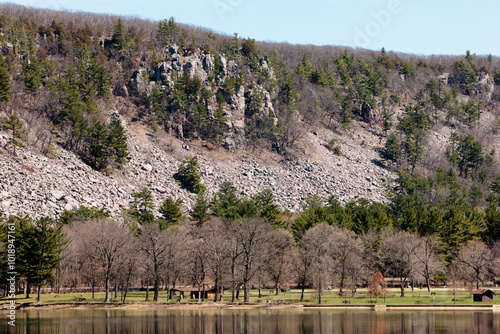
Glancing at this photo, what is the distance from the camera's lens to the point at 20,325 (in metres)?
81.2

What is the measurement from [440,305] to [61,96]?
5128 inches

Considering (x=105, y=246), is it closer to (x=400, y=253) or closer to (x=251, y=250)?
(x=251, y=250)

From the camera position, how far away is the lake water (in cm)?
7488

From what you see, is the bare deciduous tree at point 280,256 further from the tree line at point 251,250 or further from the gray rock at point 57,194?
the gray rock at point 57,194

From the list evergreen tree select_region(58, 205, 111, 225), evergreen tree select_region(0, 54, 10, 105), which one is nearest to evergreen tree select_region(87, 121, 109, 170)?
evergreen tree select_region(0, 54, 10, 105)

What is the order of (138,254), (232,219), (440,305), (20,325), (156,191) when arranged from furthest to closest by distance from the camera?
(156,191), (232,219), (138,254), (440,305), (20,325)

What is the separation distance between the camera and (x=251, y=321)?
276 feet

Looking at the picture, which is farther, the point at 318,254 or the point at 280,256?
the point at 280,256

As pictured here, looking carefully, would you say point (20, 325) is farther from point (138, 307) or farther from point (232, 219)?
point (232, 219)

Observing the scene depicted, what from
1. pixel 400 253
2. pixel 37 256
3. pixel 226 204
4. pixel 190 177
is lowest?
pixel 400 253

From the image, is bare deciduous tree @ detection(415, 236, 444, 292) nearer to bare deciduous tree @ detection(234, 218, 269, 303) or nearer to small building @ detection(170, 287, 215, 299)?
bare deciduous tree @ detection(234, 218, 269, 303)

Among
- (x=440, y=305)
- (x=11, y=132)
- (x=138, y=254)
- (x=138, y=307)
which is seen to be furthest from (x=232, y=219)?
(x=11, y=132)

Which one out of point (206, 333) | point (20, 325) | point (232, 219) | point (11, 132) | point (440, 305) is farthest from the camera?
point (11, 132)

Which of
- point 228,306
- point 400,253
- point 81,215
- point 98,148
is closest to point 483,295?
point 400,253
